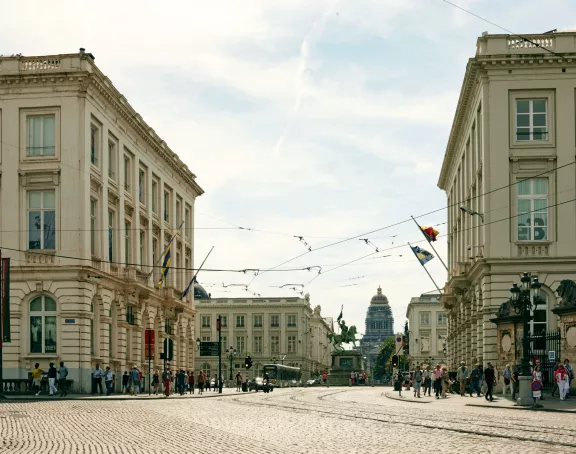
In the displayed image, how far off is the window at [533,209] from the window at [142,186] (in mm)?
26860

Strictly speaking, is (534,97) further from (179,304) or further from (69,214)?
(179,304)

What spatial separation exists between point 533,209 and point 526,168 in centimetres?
206

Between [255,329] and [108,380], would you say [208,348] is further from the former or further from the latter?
[255,329]

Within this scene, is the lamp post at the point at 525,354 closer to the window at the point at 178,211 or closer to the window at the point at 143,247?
the window at the point at 143,247

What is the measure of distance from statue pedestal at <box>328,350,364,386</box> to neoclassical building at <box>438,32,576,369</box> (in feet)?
234

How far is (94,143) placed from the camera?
54594 mm

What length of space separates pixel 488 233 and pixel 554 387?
11.6 m

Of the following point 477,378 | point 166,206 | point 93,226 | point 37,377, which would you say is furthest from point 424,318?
point 37,377

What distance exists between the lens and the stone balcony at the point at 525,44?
47.8 m

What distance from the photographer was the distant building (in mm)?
170000

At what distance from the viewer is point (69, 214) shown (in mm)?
50438

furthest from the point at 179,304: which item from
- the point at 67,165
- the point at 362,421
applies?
the point at 362,421

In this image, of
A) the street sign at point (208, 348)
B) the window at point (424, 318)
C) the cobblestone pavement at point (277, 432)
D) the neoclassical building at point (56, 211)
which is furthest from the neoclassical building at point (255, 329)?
the cobblestone pavement at point (277, 432)

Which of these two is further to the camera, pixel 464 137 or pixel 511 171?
pixel 464 137
